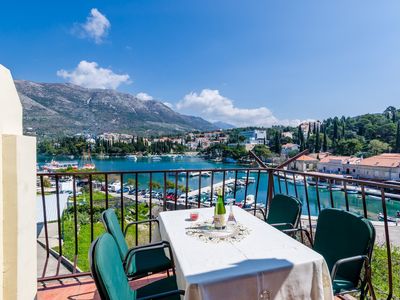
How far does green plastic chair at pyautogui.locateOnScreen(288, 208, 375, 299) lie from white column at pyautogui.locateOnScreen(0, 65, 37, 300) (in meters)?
1.75

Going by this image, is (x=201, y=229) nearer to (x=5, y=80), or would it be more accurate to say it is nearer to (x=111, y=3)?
(x=5, y=80)

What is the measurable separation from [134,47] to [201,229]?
58.9 feet

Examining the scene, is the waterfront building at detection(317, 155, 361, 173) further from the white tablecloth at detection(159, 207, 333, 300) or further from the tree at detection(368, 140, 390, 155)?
the white tablecloth at detection(159, 207, 333, 300)

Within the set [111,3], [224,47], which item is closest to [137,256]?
[111,3]

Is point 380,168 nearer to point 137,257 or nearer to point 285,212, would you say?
point 285,212

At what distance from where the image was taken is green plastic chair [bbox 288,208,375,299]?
163cm

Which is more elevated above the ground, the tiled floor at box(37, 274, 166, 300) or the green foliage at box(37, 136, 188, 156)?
the green foliage at box(37, 136, 188, 156)

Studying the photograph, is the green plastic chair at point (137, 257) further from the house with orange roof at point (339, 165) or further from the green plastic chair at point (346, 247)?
the house with orange roof at point (339, 165)

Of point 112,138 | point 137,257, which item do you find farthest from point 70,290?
point 112,138

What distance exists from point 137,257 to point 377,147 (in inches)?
1515

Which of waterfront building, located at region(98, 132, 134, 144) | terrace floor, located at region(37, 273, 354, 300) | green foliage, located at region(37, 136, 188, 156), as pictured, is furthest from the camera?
waterfront building, located at region(98, 132, 134, 144)

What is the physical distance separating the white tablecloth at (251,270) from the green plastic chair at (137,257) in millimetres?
336

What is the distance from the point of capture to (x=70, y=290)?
7.68 feet

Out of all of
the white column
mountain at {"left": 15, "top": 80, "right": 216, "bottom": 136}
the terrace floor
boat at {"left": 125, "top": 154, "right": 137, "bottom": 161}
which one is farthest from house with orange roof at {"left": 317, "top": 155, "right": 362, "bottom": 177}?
mountain at {"left": 15, "top": 80, "right": 216, "bottom": 136}
